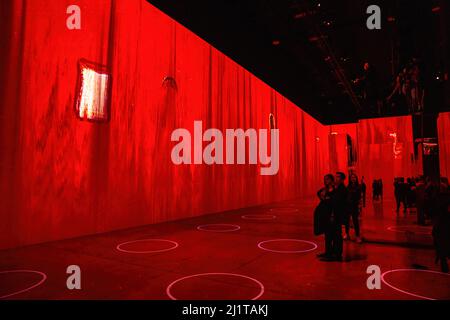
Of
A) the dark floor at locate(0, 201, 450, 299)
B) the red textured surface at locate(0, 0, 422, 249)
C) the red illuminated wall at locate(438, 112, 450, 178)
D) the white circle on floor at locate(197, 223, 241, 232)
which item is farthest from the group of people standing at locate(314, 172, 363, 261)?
the red illuminated wall at locate(438, 112, 450, 178)

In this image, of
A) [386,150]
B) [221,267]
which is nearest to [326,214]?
[221,267]

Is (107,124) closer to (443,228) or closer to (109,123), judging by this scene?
(109,123)

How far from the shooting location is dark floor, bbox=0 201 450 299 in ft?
10.4

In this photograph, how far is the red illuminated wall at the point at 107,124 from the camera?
5312mm

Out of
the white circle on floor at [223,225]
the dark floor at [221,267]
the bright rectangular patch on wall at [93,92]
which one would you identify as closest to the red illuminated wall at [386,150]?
the dark floor at [221,267]

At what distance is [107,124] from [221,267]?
4.56m

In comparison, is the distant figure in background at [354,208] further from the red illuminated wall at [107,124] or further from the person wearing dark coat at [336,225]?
the red illuminated wall at [107,124]

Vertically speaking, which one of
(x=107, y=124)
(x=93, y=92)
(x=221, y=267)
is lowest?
(x=221, y=267)

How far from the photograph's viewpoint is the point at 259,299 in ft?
9.84

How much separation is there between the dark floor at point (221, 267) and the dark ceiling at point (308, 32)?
5447mm

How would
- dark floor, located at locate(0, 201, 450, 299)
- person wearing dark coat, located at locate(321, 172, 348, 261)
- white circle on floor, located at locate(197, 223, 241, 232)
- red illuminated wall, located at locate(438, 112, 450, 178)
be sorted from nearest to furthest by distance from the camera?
dark floor, located at locate(0, 201, 450, 299) < person wearing dark coat, located at locate(321, 172, 348, 261) < white circle on floor, located at locate(197, 223, 241, 232) < red illuminated wall, located at locate(438, 112, 450, 178)

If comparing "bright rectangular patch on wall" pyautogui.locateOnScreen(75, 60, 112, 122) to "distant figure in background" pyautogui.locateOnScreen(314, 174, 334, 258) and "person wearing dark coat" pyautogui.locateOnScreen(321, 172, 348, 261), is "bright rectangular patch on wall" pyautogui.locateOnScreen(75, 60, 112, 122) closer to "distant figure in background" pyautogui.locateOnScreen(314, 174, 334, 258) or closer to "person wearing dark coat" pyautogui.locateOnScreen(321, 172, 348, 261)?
"distant figure in background" pyautogui.locateOnScreen(314, 174, 334, 258)

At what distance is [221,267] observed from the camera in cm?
412

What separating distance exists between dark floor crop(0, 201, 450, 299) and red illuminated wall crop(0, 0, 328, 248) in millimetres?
819
